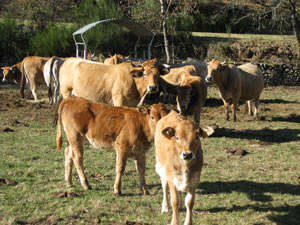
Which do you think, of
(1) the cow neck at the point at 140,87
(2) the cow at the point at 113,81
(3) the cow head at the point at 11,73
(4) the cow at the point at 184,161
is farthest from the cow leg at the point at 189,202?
(3) the cow head at the point at 11,73

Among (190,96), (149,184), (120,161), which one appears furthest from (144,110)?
(190,96)

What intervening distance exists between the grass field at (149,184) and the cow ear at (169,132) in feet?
3.84

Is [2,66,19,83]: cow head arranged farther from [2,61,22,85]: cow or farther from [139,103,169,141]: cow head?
[139,103,169,141]: cow head

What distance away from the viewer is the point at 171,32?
83.3ft

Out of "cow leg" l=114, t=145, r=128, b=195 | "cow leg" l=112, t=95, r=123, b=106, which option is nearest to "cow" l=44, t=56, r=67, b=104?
"cow leg" l=112, t=95, r=123, b=106

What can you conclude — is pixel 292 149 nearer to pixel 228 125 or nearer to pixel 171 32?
pixel 228 125

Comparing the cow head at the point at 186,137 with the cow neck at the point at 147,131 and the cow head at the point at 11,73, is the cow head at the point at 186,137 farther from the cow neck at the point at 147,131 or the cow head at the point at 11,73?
the cow head at the point at 11,73

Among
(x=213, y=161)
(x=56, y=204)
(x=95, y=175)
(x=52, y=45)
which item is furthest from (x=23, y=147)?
(x=52, y=45)

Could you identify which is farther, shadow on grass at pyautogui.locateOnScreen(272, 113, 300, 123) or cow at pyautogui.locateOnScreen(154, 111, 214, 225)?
shadow on grass at pyautogui.locateOnScreen(272, 113, 300, 123)

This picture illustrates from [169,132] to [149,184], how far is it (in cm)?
198

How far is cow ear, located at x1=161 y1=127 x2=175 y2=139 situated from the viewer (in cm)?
479

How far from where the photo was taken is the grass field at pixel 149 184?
17.4 ft

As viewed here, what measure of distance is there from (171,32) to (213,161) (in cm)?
1843

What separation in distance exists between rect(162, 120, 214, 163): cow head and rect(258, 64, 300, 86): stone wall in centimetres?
1726
